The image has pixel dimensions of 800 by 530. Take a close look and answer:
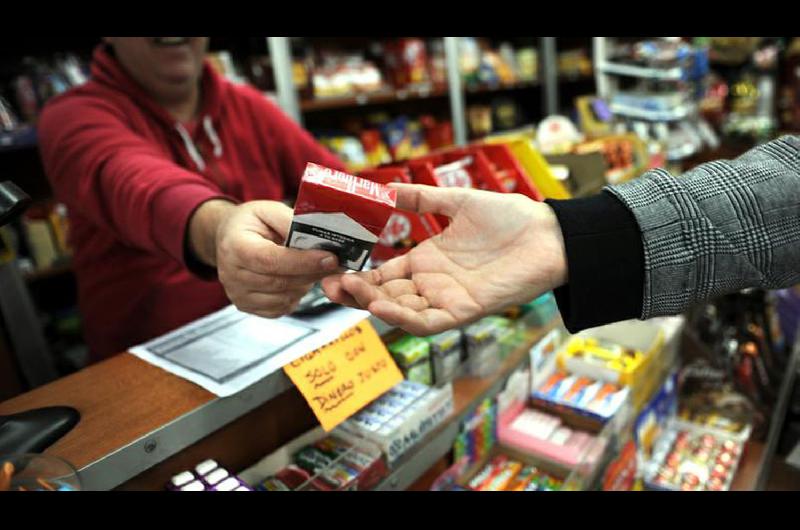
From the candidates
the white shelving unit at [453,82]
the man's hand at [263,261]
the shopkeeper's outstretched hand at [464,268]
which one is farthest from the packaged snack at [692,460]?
the white shelving unit at [453,82]

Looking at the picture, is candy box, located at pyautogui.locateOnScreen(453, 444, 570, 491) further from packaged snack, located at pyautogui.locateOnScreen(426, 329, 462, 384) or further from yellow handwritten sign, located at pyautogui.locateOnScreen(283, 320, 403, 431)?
yellow handwritten sign, located at pyautogui.locateOnScreen(283, 320, 403, 431)

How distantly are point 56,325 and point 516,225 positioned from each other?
2.65m

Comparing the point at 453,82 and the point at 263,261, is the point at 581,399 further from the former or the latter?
the point at 453,82

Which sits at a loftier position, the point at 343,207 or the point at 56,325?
the point at 343,207

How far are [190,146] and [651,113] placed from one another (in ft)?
7.30

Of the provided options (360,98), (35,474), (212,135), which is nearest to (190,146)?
(212,135)

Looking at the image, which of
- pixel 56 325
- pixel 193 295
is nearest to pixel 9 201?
pixel 193 295

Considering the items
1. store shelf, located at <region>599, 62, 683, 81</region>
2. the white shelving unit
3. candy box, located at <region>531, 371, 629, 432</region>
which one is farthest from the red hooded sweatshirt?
store shelf, located at <region>599, 62, 683, 81</region>

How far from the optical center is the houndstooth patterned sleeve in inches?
31.5

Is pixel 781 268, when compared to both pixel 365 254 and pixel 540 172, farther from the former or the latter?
pixel 540 172

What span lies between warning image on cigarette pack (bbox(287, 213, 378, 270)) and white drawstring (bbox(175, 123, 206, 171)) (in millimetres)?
914

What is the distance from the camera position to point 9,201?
2.28 ft
